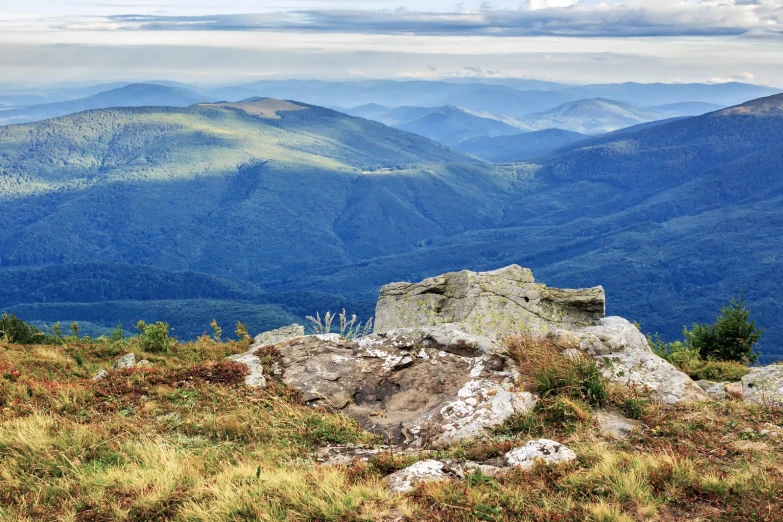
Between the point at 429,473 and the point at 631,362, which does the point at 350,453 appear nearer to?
the point at 429,473

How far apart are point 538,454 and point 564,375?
2759mm

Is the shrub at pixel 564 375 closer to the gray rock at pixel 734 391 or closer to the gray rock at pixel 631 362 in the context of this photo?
the gray rock at pixel 631 362

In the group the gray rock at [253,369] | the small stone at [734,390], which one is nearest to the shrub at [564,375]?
the small stone at [734,390]

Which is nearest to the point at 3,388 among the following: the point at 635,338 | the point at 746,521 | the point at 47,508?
the point at 47,508

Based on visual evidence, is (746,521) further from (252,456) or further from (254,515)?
(252,456)

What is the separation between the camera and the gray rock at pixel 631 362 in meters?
12.3

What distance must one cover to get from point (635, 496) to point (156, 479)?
20.6 feet

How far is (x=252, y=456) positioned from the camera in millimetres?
9789

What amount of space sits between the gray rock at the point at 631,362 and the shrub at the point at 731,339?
910 centimetres

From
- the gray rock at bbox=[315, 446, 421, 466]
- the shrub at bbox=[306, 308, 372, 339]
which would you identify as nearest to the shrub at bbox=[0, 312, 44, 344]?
the shrub at bbox=[306, 308, 372, 339]

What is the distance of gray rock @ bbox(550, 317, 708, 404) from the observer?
12.3 meters

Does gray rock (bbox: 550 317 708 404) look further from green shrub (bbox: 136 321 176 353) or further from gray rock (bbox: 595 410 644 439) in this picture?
green shrub (bbox: 136 321 176 353)

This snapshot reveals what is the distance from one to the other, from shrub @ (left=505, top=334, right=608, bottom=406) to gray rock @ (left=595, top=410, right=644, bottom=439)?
0.29 metres

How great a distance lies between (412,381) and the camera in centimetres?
1326
